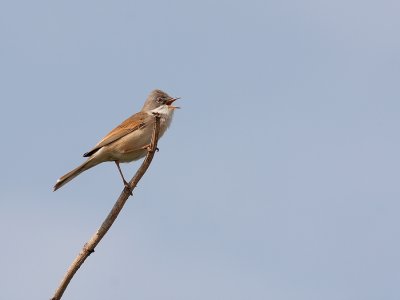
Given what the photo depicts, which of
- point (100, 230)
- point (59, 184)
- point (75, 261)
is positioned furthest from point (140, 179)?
point (59, 184)

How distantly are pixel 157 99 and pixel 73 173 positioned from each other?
332cm

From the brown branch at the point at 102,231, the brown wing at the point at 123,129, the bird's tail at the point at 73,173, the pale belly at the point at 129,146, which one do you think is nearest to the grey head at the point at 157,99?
the brown wing at the point at 123,129

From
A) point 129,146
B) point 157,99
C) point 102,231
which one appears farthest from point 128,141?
point 102,231

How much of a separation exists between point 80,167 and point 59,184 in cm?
98

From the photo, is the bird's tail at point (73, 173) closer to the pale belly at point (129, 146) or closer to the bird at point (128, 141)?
the bird at point (128, 141)

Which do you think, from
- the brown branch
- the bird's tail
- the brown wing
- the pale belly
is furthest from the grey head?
the brown branch

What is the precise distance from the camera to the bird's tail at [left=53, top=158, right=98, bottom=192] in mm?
12086

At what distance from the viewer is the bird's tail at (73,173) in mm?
12086

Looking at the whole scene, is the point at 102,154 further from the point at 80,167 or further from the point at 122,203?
the point at 122,203

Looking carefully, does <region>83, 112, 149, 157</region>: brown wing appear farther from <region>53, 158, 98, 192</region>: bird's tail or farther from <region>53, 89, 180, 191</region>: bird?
<region>53, 158, 98, 192</region>: bird's tail

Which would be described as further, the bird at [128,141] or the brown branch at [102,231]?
the bird at [128,141]

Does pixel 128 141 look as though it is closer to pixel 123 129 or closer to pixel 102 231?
pixel 123 129

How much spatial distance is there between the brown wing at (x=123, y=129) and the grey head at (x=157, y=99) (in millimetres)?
410

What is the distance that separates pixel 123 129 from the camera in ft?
47.2
